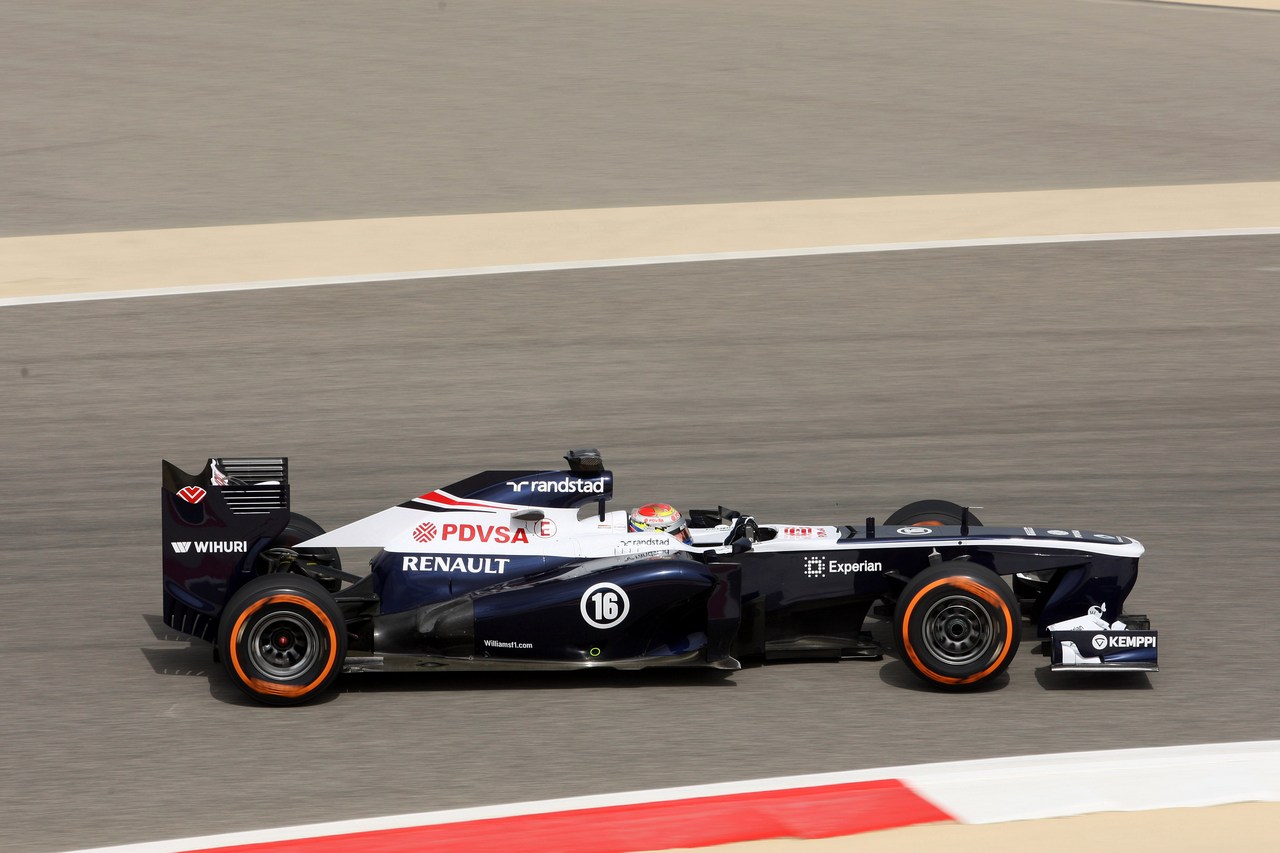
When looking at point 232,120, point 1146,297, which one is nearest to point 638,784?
point 1146,297

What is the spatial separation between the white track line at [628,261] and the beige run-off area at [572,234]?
0.38ft

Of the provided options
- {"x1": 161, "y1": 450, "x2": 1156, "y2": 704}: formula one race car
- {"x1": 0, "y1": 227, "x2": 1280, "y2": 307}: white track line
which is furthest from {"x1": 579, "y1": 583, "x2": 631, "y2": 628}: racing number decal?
{"x1": 0, "y1": 227, "x2": 1280, "y2": 307}: white track line

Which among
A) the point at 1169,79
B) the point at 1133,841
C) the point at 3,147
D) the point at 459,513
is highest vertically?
the point at 1169,79

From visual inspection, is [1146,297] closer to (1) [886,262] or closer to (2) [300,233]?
(1) [886,262]

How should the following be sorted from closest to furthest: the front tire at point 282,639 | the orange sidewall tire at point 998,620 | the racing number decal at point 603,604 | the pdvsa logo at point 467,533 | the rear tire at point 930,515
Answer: the front tire at point 282,639 < the orange sidewall tire at point 998,620 < the racing number decal at point 603,604 < the pdvsa logo at point 467,533 < the rear tire at point 930,515

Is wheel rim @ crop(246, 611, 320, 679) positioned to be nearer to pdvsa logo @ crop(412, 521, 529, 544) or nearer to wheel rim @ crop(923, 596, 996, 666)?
pdvsa logo @ crop(412, 521, 529, 544)

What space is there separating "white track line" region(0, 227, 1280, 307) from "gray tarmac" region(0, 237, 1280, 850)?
0.25 meters

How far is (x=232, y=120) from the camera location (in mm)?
21312

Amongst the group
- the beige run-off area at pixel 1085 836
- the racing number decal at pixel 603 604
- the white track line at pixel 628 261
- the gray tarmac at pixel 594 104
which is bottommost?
the beige run-off area at pixel 1085 836

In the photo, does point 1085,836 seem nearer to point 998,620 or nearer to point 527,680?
point 998,620

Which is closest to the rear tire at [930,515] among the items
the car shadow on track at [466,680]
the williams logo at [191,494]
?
the car shadow on track at [466,680]

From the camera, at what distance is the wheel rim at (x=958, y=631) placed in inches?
269

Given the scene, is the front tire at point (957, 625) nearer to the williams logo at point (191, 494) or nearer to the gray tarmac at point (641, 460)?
the gray tarmac at point (641, 460)

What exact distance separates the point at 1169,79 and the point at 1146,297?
426 inches
